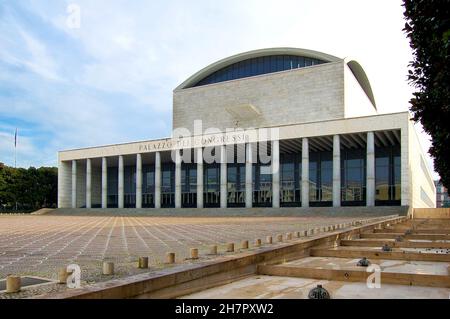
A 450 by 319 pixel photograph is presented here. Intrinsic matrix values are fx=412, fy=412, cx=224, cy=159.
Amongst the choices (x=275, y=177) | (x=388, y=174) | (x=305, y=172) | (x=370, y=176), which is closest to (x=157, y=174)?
A: (x=275, y=177)

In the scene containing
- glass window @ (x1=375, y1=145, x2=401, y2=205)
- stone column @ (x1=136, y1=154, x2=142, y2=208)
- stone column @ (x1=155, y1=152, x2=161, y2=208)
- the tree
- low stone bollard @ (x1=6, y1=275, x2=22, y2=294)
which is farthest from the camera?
stone column @ (x1=136, y1=154, x2=142, y2=208)

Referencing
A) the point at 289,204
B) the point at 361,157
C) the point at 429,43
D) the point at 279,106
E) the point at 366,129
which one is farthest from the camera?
the point at 279,106

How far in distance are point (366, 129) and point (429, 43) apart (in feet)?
119

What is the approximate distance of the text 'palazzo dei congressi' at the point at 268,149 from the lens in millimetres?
45844

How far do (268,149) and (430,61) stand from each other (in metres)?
45.1

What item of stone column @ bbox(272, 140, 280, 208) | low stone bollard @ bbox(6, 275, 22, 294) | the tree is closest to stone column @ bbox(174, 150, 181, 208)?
stone column @ bbox(272, 140, 280, 208)

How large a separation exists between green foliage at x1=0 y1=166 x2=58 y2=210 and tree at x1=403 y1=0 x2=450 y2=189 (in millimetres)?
69879

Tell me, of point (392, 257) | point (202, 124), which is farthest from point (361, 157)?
point (392, 257)

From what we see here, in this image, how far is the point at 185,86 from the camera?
7000 centimetres

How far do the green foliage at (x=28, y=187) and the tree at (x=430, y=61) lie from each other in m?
69.9

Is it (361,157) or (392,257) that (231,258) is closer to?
(392,257)

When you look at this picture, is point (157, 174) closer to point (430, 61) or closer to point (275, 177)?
point (275, 177)

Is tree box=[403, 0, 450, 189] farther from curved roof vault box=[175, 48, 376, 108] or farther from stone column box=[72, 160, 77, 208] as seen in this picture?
stone column box=[72, 160, 77, 208]

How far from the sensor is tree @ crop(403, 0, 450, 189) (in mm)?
6109
